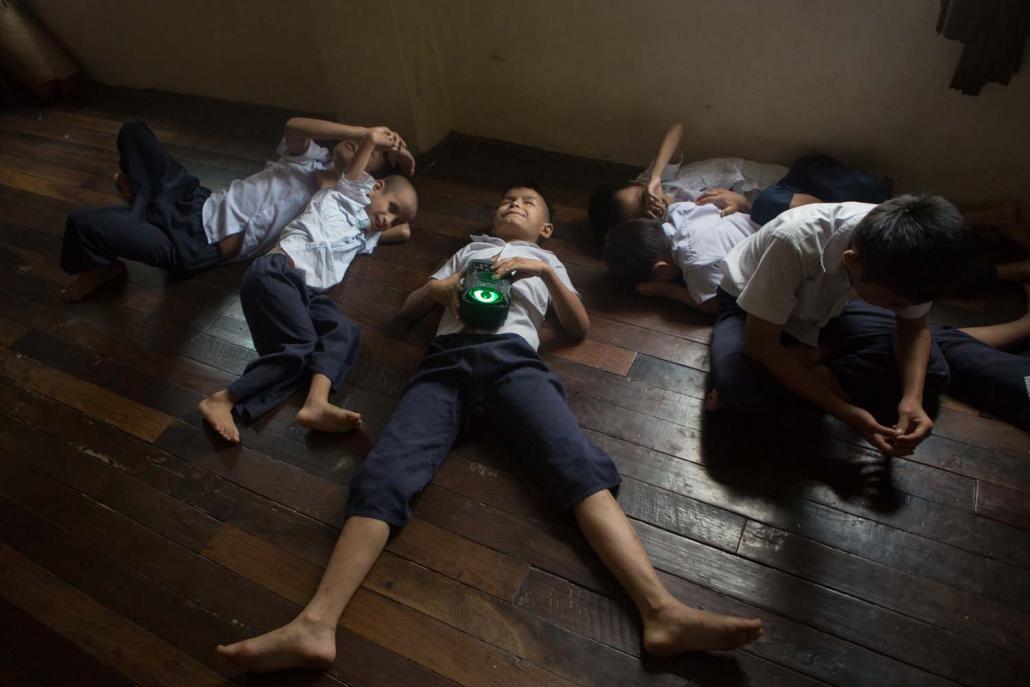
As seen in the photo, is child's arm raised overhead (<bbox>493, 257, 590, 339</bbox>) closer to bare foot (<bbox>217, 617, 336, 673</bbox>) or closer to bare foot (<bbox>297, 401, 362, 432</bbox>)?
bare foot (<bbox>297, 401, 362, 432</bbox>)

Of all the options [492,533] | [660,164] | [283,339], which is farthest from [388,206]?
[492,533]

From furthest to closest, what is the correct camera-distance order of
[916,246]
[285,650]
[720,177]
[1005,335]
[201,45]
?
[201,45] → [720,177] → [1005,335] → [285,650] → [916,246]

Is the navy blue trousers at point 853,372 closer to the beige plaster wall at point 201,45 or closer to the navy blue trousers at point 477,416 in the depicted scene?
the navy blue trousers at point 477,416

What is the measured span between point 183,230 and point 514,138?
1166 mm

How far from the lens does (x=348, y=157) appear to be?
6.42 ft

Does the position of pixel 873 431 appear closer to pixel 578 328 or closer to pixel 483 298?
pixel 578 328

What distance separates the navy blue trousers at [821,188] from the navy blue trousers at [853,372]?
1.30 ft

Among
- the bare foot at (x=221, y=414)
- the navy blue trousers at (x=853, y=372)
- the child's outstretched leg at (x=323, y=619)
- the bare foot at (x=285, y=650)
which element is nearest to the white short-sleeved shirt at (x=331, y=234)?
the bare foot at (x=221, y=414)

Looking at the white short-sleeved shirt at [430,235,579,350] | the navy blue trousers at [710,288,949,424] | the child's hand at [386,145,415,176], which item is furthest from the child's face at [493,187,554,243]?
the navy blue trousers at [710,288,949,424]

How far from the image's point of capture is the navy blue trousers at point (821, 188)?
1693mm

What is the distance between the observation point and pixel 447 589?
3.99 ft

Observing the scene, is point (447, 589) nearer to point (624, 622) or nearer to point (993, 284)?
point (624, 622)

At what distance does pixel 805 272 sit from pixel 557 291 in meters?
0.55

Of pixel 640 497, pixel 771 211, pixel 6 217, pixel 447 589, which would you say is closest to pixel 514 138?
pixel 771 211
